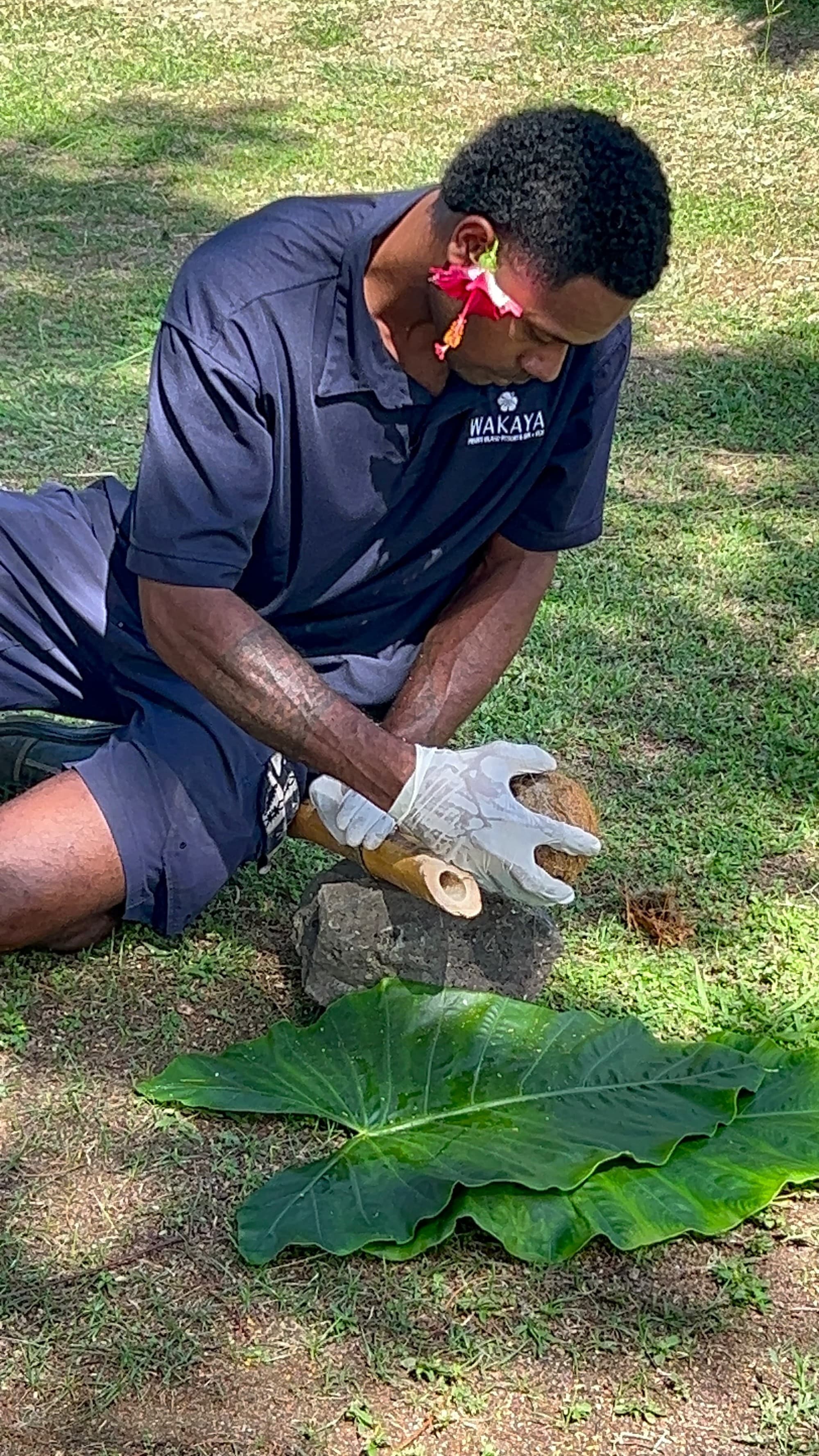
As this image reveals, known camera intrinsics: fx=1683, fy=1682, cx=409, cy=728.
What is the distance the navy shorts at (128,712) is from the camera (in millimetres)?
2574

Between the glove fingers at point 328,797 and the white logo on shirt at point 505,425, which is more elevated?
the white logo on shirt at point 505,425

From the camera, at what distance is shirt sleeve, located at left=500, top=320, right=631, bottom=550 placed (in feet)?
8.51

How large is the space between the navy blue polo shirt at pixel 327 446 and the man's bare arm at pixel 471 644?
0.17ft

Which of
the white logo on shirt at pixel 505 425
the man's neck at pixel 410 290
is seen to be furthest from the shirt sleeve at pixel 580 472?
the man's neck at pixel 410 290

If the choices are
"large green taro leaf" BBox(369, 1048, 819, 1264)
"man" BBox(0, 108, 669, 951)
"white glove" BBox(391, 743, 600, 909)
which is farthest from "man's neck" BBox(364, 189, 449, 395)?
"large green taro leaf" BBox(369, 1048, 819, 1264)

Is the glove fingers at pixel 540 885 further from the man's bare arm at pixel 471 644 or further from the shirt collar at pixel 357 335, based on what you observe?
the shirt collar at pixel 357 335

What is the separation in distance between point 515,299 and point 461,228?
0.11m

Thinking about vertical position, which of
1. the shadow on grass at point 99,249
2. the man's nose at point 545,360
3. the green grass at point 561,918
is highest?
the man's nose at point 545,360

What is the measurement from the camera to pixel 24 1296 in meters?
2.04

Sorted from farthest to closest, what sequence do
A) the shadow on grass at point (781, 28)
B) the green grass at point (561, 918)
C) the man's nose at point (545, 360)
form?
the shadow on grass at point (781, 28)
the man's nose at point (545, 360)
the green grass at point (561, 918)

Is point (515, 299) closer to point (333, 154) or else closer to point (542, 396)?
point (542, 396)

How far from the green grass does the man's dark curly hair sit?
1117 mm

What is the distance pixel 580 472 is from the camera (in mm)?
2658

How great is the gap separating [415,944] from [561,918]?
37cm
